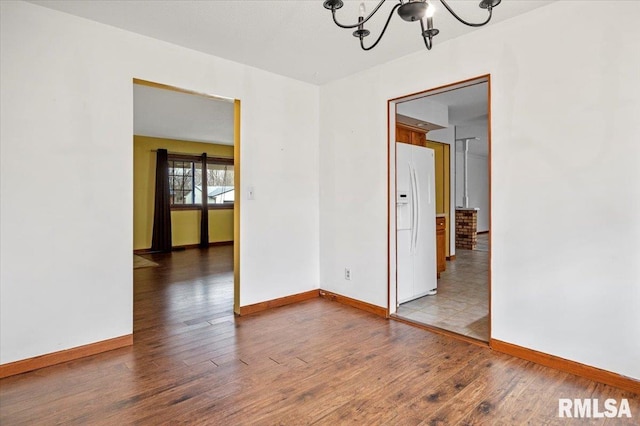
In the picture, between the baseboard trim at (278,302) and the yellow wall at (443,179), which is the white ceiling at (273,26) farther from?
the yellow wall at (443,179)

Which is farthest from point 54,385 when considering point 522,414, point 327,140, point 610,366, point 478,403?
point 610,366

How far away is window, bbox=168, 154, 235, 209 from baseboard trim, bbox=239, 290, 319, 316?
17.9 ft

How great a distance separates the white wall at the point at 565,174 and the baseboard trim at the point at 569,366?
1.6 inches

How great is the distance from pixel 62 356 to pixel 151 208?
5.95 meters

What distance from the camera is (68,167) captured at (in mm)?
Answer: 2652

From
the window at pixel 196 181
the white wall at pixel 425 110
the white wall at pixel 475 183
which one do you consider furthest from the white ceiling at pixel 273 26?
the white wall at pixel 475 183

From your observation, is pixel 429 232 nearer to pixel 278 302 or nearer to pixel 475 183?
pixel 278 302

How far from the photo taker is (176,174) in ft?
27.8

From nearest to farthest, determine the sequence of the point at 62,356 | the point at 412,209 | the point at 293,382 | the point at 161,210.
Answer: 1. the point at 293,382
2. the point at 62,356
3. the point at 412,209
4. the point at 161,210

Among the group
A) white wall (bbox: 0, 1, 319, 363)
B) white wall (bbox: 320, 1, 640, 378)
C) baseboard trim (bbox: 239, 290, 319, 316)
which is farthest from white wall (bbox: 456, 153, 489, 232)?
white wall (bbox: 0, 1, 319, 363)

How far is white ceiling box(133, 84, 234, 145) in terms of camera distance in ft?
15.8

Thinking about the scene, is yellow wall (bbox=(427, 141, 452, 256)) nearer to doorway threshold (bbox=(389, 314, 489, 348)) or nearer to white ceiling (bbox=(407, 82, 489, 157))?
white ceiling (bbox=(407, 82, 489, 157))

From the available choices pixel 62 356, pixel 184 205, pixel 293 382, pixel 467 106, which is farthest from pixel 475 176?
pixel 62 356

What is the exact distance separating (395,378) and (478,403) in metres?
0.52
